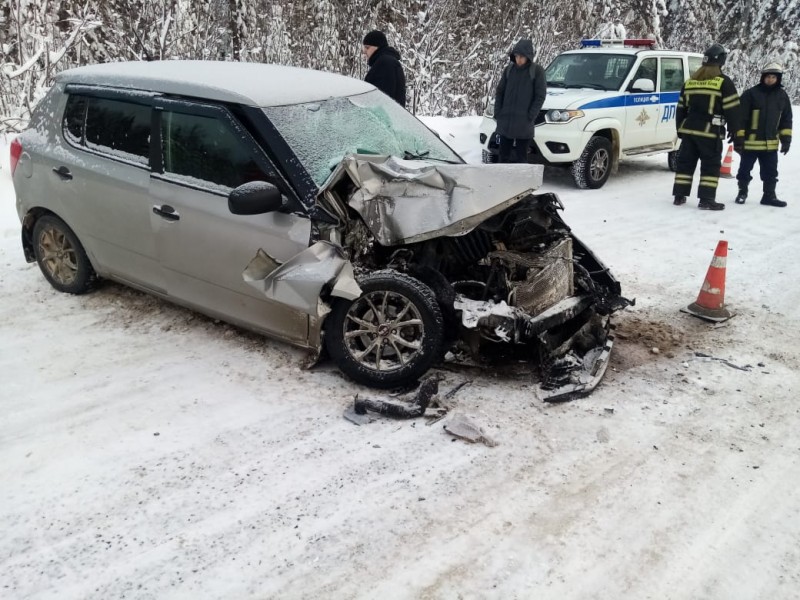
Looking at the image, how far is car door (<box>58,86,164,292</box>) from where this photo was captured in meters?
4.23

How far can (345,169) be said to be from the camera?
3.64 metres

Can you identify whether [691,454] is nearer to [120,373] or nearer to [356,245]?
[356,245]

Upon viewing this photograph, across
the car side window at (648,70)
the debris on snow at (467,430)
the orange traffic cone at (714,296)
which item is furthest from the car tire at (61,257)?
the car side window at (648,70)

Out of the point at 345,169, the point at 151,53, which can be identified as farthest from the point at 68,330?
the point at 151,53

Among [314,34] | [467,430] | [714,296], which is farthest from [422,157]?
[314,34]

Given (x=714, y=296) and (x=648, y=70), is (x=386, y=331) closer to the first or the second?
(x=714, y=296)

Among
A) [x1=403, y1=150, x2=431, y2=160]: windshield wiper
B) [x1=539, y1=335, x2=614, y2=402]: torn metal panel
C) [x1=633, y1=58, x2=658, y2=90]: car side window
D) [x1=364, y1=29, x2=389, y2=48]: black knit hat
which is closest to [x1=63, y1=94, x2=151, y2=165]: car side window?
[x1=403, y1=150, x2=431, y2=160]: windshield wiper

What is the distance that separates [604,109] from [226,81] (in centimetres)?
654

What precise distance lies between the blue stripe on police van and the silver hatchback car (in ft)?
17.4

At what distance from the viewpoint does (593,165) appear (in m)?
9.30

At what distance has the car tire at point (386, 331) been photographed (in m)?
3.62

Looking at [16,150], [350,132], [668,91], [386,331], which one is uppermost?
[668,91]

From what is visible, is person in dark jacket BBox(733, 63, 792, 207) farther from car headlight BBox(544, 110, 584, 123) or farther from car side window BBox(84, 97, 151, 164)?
car side window BBox(84, 97, 151, 164)

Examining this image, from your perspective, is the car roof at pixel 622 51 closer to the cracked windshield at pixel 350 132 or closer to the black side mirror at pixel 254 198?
the cracked windshield at pixel 350 132
